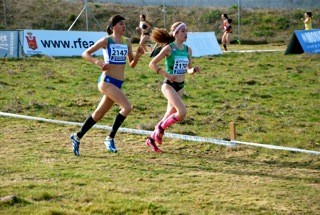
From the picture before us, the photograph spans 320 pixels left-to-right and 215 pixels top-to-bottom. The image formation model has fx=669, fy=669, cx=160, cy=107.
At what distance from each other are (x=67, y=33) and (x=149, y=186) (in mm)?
19345

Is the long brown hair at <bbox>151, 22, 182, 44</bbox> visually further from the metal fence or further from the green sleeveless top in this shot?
the metal fence

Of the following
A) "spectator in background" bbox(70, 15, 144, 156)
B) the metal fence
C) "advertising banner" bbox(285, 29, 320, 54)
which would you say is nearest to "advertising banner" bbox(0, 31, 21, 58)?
"advertising banner" bbox(285, 29, 320, 54)

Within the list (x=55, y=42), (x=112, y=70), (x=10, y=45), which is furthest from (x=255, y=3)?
(x=112, y=70)

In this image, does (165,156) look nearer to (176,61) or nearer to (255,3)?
(176,61)

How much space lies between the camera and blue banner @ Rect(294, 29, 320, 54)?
28016 mm

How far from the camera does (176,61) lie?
994 centimetres

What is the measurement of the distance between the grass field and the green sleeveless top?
1.22m

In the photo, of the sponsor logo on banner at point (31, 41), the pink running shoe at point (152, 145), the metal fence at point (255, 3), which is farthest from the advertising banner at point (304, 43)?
the metal fence at point (255, 3)

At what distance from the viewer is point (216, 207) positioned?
7.05 m

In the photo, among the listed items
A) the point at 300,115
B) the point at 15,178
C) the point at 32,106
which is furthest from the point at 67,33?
the point at 15,178

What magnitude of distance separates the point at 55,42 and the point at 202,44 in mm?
6480

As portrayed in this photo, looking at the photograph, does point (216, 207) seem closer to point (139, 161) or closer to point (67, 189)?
point (67, 189)

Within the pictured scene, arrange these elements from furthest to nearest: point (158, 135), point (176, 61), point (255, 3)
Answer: point (255, 3) → point (158, 135) → point (176, 61)

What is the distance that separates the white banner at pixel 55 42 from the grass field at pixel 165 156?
6.47m
